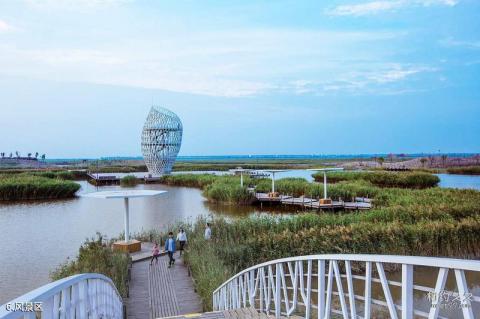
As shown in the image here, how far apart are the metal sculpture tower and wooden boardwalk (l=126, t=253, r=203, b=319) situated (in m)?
40.8

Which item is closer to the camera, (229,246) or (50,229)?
(229,246)

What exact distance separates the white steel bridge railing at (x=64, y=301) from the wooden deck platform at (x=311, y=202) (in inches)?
864

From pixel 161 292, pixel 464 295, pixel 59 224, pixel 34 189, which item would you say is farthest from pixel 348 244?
pixel 34 189

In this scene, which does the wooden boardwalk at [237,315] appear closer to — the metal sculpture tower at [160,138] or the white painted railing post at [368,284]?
the white painted railing post at [368,284]

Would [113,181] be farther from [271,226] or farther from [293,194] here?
[271,226]

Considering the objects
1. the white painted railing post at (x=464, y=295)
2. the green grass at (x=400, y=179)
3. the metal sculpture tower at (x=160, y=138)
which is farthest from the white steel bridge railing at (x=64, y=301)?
the metal sculpture tower at (x=160, y=138)

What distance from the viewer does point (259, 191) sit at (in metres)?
33.4

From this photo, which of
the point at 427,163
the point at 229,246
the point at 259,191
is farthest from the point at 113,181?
the point at 427,163

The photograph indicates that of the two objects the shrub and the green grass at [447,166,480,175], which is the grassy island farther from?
the green grass at [447,166,480,175]

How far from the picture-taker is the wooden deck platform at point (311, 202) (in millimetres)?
26078

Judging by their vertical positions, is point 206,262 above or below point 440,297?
below

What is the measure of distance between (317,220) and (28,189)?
84.7 feet

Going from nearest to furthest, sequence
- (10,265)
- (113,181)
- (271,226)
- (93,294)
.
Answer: (93,294), (10,265), (271,226), (113,181)

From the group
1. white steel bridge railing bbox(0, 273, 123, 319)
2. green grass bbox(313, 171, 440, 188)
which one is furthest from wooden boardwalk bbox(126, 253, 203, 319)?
green grass bbox(313, 171, 440, 188)
